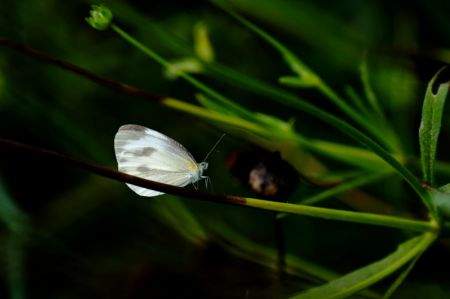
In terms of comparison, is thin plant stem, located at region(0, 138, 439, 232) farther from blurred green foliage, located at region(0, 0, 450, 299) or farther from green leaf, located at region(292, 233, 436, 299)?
blurred green foliage, located at region(0, 0, 450, 299)

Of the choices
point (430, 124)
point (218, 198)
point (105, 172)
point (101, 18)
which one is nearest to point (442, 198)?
point (430, 124)

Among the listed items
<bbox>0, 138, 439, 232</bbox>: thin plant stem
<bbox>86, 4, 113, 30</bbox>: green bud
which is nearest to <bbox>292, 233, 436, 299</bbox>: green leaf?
<bbox>0, 138, 439, 232</bbox>: thin plant stem

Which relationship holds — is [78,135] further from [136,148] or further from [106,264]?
[136,148]

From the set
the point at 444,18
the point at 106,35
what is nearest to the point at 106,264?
the point at 106,35

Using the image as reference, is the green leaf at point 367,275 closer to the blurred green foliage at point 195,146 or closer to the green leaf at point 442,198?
the green leaf at point 442,198

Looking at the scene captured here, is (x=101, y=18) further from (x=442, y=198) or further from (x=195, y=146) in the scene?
(x=195, y=146)

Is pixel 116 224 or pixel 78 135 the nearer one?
pixel 78 135

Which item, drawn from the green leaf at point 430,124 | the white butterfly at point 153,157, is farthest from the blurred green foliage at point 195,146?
the green leaf at point 430,124
